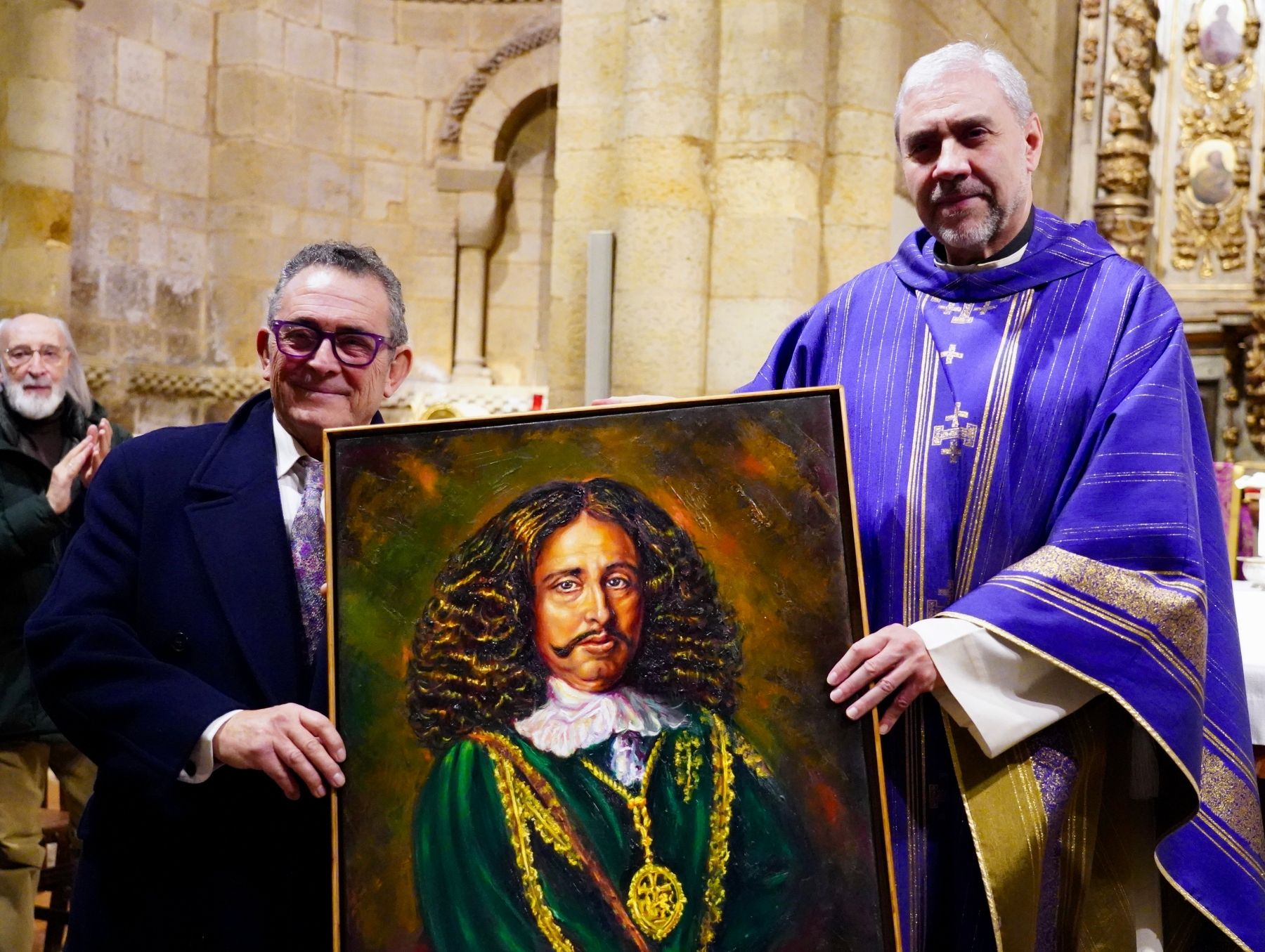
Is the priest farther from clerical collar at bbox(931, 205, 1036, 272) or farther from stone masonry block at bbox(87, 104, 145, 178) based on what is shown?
stone masonry block at bbox(87, 104, 145, 178)

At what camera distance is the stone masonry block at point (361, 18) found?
9844 mm

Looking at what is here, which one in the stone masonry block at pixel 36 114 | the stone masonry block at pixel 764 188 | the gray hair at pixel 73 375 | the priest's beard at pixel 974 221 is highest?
the stone masonry block at pixel 36 114

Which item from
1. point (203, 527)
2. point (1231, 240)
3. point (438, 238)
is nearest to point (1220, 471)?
point (1231, 240)

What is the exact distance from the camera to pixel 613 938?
5.22 feet

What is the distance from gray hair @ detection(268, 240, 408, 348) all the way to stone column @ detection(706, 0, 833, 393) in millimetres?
2734

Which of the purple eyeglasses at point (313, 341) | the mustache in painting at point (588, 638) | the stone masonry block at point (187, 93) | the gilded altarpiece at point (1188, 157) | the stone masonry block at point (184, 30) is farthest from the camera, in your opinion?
the stone masonry block at point (187, 93)

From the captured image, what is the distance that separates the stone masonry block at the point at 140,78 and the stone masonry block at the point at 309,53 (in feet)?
2.97

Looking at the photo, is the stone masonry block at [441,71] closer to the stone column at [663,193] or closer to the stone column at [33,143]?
the stone column at [33,143]

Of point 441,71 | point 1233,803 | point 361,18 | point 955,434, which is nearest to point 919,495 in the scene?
point 955,434

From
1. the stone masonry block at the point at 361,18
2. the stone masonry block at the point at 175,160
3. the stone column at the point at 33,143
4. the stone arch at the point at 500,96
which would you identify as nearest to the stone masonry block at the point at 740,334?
the stone column at the point at 33,143

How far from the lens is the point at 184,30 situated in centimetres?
928

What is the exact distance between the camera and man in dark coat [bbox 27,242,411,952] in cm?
170

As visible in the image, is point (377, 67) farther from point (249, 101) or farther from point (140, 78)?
point (140, 78)

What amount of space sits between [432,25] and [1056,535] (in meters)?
9.14
